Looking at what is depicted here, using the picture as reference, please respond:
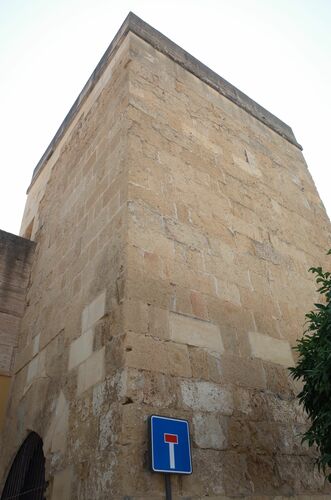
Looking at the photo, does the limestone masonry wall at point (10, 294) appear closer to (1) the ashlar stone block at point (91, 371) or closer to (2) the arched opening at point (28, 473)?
(2) the arched opening at point (28, 473)

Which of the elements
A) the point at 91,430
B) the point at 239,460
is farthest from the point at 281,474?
the point at 91,430

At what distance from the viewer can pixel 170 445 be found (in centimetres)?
224

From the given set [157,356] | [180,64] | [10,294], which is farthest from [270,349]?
[180,64]

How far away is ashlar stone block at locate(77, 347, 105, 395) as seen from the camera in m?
2.63

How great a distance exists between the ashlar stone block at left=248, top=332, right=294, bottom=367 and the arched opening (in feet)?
6.35

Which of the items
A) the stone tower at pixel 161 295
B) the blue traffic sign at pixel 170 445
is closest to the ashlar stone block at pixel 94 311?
the stone tower at pixel 161 295

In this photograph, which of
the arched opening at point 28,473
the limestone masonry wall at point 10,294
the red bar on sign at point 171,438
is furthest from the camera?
the limestone masonry wall at point 10,294

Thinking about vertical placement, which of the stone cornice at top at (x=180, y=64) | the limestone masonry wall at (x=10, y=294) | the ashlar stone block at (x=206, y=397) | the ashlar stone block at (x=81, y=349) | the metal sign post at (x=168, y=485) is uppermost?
the stone cornice at top at (x=180, y=64)

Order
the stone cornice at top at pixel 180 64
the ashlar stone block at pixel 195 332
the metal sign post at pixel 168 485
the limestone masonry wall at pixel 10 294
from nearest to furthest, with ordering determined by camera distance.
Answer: the metal sign post at pixel 168 485
the ashlar stone block at pixel 195 332
the limestone masonry wall at pixel 10 294
the stone cornice at top at pixel 180 64

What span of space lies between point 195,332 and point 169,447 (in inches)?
34.6

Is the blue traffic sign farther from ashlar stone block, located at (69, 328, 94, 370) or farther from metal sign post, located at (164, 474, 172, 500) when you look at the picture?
ashlar stone block, located at (69, 328, 94, 370)

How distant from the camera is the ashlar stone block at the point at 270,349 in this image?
3.26 m

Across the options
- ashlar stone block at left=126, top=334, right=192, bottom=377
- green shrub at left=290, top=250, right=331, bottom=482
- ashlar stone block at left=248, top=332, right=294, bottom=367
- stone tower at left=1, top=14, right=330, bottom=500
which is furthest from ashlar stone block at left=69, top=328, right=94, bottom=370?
green shrub at left=290, top=250, right=331, bottom=482

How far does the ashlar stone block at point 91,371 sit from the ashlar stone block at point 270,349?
4.20 feet
